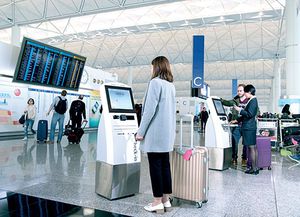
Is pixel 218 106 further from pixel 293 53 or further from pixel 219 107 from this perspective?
pixel 293 53

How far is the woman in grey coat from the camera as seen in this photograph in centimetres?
264

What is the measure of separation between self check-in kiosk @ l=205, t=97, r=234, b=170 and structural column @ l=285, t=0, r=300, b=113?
16.7ft

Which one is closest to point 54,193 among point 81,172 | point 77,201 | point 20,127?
point 77,201

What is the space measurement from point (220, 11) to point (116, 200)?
1494 centimetres

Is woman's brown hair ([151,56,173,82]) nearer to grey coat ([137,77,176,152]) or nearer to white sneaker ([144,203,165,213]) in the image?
grey coat ([137,77,176,152])

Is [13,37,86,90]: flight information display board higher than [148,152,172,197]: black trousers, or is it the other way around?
[13,37,86,90]: flight information display board

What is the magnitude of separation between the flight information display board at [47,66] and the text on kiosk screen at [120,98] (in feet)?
20.9

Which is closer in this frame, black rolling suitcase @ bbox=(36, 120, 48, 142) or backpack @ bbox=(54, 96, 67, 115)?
backpack @ bbox=(54, 96, 67, 115)

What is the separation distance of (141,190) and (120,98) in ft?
4.12

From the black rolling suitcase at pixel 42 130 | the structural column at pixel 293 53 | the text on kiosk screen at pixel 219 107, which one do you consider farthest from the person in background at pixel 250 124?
the black rolling suitcase at pixel 42 130

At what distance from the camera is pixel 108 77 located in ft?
51.4

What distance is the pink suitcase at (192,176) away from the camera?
293cm

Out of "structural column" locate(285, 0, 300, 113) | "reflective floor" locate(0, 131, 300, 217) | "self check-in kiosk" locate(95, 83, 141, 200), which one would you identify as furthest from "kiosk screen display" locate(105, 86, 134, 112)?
"structural column" locate(285, 0, 300, 113)

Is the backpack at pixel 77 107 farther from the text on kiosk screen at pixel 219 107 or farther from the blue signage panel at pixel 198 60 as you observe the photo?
the blue signage panel at pixel 198 60
